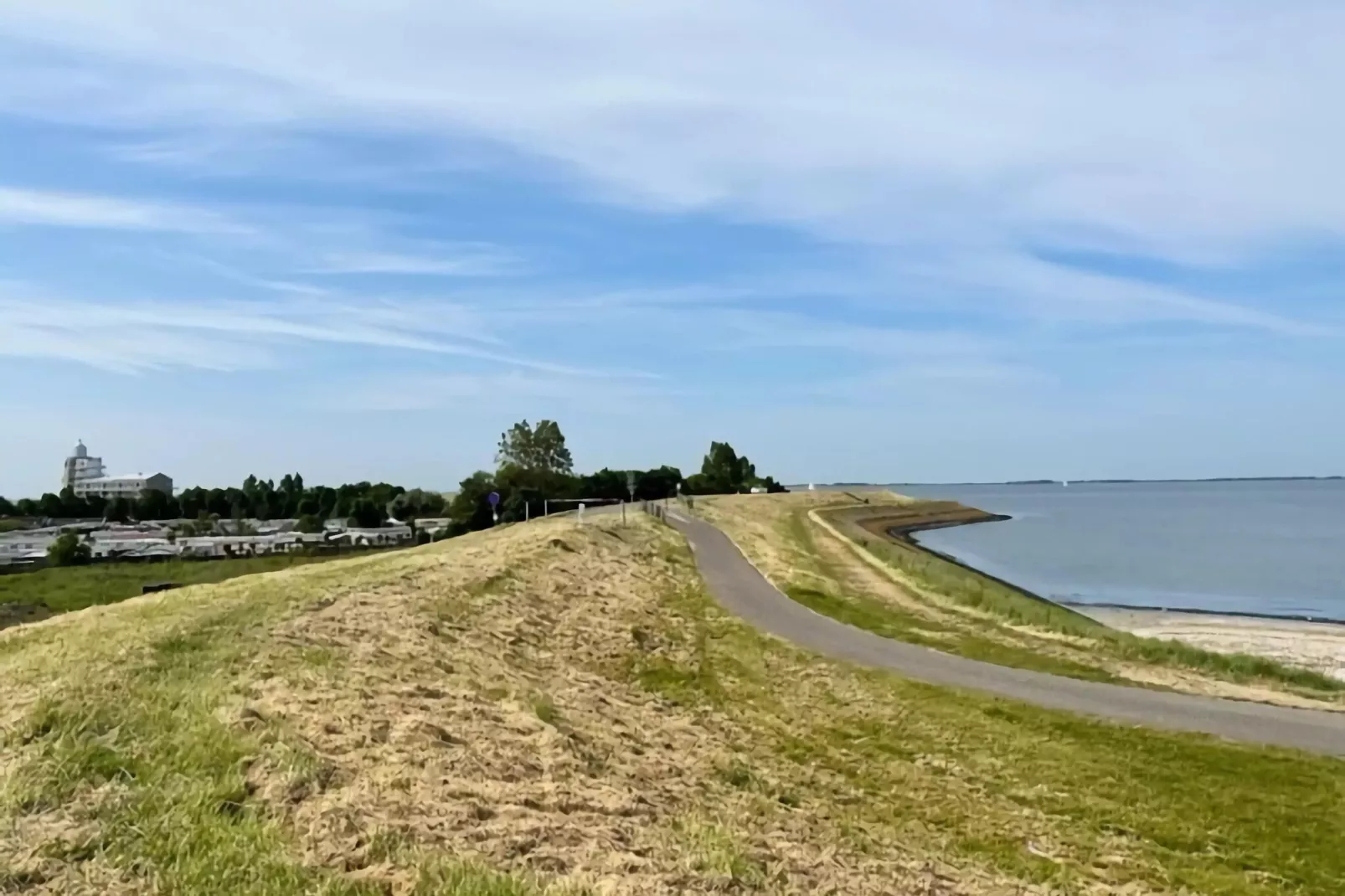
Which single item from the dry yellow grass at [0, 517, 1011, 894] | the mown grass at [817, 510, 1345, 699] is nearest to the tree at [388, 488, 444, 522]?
the mown grass at [817, 510, 1345, 699]

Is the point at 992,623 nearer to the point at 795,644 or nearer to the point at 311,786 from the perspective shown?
the point at 795,644

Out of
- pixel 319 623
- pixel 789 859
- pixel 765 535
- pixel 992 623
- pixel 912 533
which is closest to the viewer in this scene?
pixel 789 859

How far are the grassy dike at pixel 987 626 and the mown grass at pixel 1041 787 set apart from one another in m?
4.05

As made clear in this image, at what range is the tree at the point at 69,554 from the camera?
6931 cm

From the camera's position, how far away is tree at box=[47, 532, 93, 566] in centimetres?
6931

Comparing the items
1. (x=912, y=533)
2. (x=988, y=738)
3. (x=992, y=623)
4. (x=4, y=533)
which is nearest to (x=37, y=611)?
(x=992, y=623)

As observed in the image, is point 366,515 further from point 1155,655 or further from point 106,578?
point 1155,655

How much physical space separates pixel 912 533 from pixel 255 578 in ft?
294

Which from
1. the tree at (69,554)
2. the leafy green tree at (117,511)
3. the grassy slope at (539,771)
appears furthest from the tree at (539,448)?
the leafy green tree at (117,511)

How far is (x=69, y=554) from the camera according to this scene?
70562 mm

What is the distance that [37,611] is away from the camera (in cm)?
3544

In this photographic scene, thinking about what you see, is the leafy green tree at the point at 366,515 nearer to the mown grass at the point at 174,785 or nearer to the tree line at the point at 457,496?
the tree line at the point at 457,496

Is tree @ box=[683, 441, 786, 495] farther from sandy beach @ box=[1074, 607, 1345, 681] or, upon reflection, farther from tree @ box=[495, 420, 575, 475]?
sandy beach @ box=[1074, 607, 1345, 681]

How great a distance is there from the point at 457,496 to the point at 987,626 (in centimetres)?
4984
